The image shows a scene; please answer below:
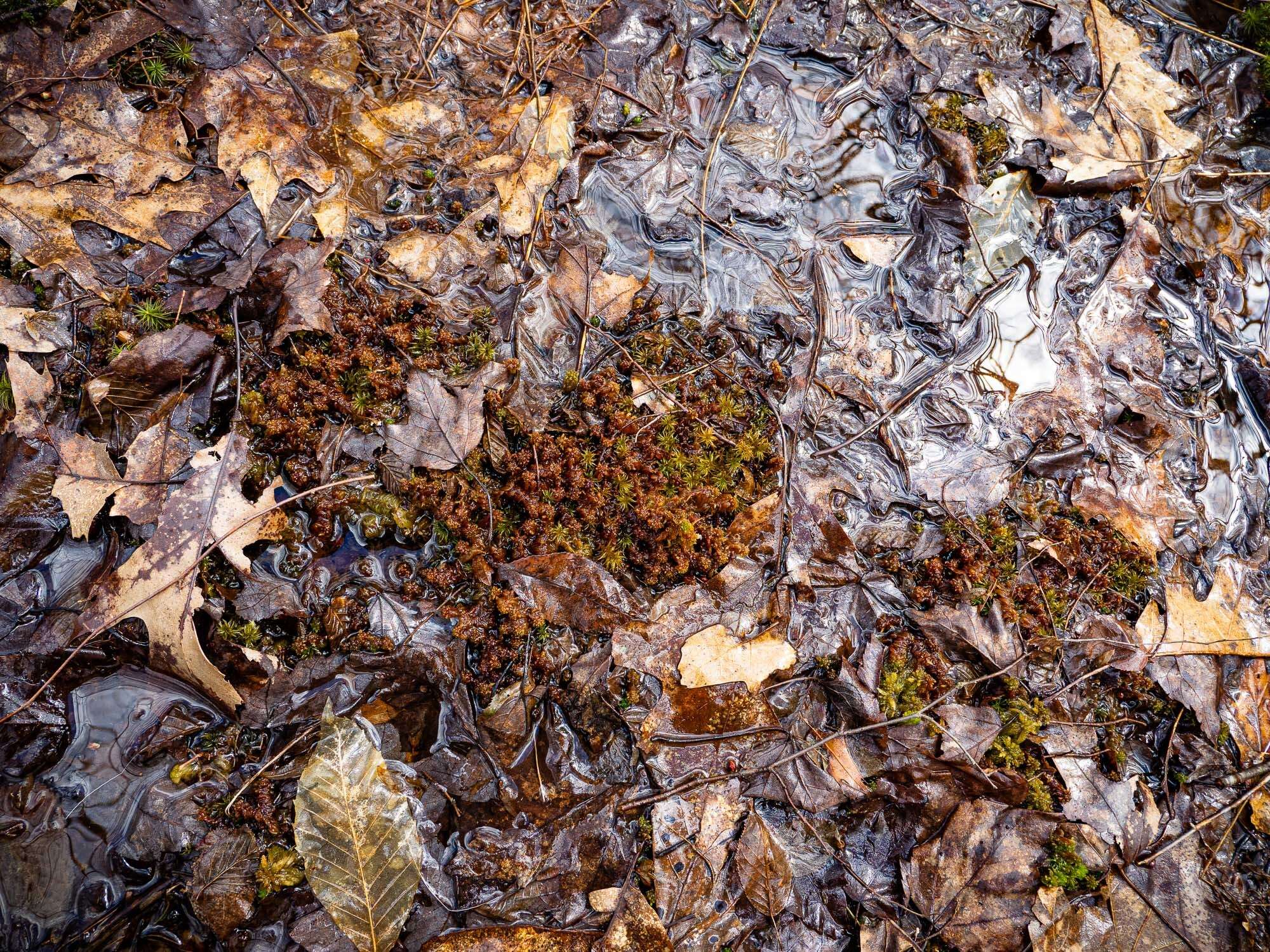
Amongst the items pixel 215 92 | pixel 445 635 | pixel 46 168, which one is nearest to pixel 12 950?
pixel 445 635

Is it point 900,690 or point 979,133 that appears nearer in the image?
point 900,690

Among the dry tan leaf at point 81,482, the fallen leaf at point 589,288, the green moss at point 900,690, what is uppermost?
the fallen leaf at point 589,288

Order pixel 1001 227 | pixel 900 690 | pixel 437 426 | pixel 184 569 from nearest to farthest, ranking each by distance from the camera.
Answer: pixel 184 569, pixel 437 426, pixel 900 690, pixel 1001 227

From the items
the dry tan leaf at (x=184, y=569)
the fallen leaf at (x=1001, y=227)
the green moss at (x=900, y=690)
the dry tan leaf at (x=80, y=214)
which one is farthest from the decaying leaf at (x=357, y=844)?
the fallen leaf at (x=1001, y=227)

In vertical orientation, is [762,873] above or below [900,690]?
below

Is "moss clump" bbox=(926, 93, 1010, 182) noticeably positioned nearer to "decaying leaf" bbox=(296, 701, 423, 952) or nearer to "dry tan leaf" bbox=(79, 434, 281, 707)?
"dry tan leaf" bbox=(79, 434, 281, 707)

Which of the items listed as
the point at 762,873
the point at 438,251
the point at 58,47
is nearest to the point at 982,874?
the point at 762,873

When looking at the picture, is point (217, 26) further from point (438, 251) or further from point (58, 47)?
point (438, 251)

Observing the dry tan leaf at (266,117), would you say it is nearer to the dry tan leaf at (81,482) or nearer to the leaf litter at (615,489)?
the leaf litter at (615,489)
